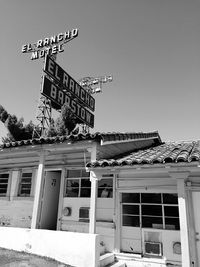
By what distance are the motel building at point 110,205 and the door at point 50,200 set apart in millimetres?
42

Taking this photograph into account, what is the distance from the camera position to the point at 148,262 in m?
7.04

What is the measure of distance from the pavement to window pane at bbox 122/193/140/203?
3041mm

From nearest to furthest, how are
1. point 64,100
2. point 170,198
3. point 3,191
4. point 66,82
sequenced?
point 170,198, point 3,191, point 64,100, point 66,82

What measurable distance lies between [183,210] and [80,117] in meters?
14.3

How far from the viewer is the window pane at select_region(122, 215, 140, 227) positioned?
25.5 ft

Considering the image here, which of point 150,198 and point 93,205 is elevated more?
point 150,198

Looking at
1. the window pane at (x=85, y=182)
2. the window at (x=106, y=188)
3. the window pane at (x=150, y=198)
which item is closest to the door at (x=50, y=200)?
the window pane at (x=85, y=182)

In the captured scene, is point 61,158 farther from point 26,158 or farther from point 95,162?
point 95,162

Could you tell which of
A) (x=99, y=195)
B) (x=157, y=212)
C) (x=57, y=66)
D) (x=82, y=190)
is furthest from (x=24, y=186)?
(x=57, y=66)

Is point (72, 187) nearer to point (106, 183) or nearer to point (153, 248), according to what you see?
point (106, 183)

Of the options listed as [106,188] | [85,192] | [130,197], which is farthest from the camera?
[85,192]

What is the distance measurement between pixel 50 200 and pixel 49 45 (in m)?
15.6

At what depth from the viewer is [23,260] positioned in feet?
20.5

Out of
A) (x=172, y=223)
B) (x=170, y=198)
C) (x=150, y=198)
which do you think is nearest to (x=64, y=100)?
(x=150, y=198)
